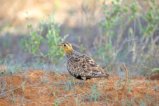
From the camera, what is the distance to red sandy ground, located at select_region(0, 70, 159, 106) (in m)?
9.10

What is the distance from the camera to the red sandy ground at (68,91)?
9102 millimetres

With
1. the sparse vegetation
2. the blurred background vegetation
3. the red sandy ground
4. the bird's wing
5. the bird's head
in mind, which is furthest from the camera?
the blurred background vegetation

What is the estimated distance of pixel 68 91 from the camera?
963 centimetres

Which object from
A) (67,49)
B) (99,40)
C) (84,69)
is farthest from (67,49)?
(99,40)

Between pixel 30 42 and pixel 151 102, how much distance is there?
13.1ft

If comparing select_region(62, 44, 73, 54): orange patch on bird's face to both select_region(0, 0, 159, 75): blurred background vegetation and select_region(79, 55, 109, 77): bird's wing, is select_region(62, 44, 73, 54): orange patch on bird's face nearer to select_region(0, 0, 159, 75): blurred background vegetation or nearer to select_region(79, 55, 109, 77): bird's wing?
select_region(79, 55, 109, 77): bird's wing

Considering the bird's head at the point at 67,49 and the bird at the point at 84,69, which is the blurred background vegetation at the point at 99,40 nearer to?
the bird's head at the point at 67,49

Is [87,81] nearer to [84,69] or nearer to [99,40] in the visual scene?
[84,69]

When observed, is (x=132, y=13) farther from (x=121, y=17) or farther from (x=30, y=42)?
(x=30, y=42)

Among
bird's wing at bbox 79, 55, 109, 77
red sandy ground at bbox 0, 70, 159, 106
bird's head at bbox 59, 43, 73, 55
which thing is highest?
bird's head at bbox 59, 43, 73, 55

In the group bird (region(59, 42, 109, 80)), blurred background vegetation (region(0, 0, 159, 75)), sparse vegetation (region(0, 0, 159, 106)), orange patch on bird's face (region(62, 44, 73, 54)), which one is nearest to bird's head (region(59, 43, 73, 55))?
orange patch on bird's face (region(62, 44, 73, 54))

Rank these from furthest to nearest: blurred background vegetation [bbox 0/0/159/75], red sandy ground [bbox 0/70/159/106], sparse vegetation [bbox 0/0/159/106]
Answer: blurred background vegetation [bbox 0/0/159/75]
sparse vegetation [bbox 0/0/159/106]
red sandy ground [bbox 0/70/159/106]

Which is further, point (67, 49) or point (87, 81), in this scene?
point (67, 49)

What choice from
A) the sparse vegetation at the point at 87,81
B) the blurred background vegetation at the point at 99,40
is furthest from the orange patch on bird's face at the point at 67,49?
the blurred background vegetation at the point at 99,40
